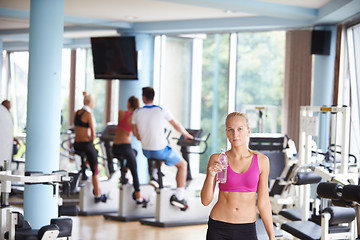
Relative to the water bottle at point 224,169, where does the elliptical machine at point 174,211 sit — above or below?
below

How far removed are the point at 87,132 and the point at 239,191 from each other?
173 inches

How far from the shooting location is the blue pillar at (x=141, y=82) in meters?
8.88

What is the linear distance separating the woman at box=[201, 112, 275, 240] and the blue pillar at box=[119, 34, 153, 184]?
571 cm

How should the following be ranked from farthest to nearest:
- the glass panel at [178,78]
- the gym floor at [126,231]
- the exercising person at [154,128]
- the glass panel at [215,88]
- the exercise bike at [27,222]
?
the glass panel at [178,78], the glass panel at [215,88], the exercising person at [154,128], the gym floor at [126,231], the exercise bike at [27,222]

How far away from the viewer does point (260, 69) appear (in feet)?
31.4

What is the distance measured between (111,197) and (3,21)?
3.70 m

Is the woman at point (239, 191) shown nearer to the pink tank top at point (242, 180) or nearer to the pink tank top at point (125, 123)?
the pink tank top at point (242, 180)

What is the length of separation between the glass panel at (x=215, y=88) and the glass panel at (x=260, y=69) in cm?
25

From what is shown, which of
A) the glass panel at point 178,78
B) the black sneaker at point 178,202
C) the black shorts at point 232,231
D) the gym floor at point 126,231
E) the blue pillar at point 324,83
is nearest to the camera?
the black shorts at point 232,231

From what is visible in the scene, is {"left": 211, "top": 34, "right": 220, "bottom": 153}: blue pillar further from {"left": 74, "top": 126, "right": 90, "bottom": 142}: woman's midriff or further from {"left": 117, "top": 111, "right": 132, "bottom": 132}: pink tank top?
{"left": 74, "top": 126, "right": 90, "bottom": 142}: woman's midriff

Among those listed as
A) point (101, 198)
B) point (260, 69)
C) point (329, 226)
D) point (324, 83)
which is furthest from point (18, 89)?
point (329, 226)

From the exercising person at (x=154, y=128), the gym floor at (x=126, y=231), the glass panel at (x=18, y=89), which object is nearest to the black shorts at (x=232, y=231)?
the gym floor at (x=126, y=231)

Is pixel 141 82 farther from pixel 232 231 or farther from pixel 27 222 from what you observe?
pixel 232 231

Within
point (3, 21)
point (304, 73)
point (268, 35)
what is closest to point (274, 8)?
point (304, 73)
